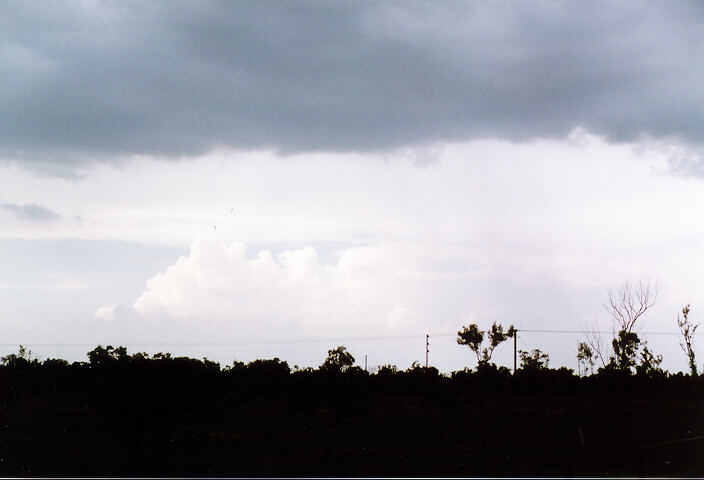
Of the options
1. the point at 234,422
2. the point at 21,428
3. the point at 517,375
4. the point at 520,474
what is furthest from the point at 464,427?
the point at 517,375

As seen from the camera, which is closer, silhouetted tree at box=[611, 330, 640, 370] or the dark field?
the dark field

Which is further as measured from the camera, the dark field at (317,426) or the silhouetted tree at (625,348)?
the silhouetted tree at (625,348)

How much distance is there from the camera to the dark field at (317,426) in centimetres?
2597

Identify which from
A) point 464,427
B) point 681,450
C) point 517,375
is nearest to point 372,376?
point 517,375

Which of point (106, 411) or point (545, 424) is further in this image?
point (545, 424)

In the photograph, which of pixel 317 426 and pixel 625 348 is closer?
pixel 317 426

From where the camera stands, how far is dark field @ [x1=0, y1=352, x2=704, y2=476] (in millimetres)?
25969

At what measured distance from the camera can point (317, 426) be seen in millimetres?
39031

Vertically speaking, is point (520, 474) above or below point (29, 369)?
below

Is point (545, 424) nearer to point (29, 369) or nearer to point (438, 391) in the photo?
point (438, 391)

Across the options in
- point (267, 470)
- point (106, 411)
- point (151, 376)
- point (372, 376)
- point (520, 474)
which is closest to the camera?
point (520, 474)

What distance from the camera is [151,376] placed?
35688 mm

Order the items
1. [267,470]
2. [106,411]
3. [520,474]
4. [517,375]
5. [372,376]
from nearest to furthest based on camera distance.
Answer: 1. [520,474]
2. [267,470]
3. [106,411]
4. [372,376]
5. [517,375]

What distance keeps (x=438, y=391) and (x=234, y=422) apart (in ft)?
59.1
